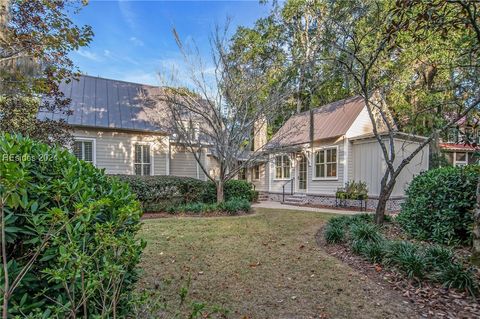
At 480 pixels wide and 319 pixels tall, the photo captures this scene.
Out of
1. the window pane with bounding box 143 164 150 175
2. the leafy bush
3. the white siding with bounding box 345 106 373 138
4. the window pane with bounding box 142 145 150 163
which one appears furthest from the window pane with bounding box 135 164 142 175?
the white siding with bounding box 345 106 373 138

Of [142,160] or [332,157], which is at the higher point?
[332,157]

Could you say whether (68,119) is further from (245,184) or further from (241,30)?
(241,30)

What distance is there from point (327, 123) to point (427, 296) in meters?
12.5

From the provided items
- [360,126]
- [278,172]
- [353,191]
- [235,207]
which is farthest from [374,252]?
[278,172]

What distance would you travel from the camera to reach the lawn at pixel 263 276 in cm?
341

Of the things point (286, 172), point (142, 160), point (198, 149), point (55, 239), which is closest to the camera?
point (55, 239)

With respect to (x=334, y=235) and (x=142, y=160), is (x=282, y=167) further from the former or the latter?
(x=334, y=235)

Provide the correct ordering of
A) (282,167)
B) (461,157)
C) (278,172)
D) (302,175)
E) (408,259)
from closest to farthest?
(408,259) < (302,175) < (282,167) < (278,172) < (461,157)

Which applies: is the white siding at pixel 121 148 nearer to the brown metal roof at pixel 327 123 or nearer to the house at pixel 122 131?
the house at pixel 122 131

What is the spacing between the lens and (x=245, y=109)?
35.5 feet

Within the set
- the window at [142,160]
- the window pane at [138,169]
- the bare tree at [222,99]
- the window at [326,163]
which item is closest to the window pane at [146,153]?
the window at [142,160]

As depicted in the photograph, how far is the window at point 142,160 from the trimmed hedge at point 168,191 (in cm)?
310

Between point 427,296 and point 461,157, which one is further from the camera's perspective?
point 461,157

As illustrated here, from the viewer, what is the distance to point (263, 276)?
4363 millimetres
